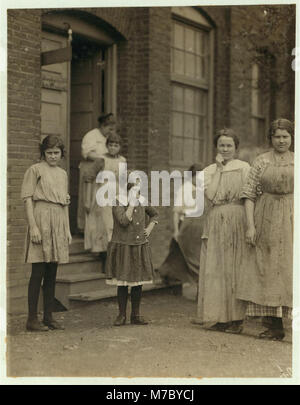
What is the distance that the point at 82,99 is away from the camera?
29.9ft

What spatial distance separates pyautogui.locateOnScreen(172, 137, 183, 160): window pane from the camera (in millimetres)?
9923

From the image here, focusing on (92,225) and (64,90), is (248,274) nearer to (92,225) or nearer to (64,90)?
(92,225)

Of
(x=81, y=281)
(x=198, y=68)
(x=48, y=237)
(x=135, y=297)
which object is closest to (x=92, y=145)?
(x=81, y=281)

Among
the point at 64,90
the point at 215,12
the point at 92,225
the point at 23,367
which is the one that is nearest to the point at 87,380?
the point at 23,367

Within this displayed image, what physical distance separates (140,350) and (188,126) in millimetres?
5614

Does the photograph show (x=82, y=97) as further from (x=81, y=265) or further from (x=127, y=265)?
(x=127, y=265)

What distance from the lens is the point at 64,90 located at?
8.20 m

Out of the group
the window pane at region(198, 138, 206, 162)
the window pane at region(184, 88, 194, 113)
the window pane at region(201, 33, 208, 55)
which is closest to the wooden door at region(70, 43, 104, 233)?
Answer: the window pane at region(184, 88, 194, 113)

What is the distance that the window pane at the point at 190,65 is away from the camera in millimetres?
10219

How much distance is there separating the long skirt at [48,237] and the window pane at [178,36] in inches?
189

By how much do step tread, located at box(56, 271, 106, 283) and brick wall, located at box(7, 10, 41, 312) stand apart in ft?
1.40

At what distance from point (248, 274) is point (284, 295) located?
0.40 m

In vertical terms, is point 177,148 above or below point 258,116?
below

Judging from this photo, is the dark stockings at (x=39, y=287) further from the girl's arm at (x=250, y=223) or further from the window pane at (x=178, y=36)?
the window pane at (x=178, y=36)
